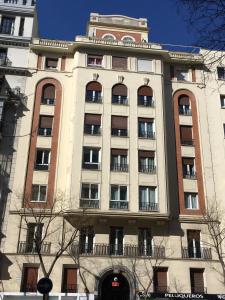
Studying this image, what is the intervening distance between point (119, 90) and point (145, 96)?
7.34 ft

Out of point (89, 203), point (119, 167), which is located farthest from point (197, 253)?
point (89, 203)

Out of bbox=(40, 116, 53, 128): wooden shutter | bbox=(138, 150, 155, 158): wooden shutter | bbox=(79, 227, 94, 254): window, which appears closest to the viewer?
bbox=(79, 227, 94, 254): window

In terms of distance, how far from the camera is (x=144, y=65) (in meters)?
32.5

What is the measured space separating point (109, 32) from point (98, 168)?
15.5 m

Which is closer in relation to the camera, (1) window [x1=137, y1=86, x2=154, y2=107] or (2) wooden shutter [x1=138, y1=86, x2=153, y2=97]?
(1) window [x1=137, y1=86, x2=154, y2=107]

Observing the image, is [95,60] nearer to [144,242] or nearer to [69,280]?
[144,242]

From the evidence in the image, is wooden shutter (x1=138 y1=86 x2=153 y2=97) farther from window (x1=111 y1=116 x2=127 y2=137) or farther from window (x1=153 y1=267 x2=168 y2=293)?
window (x1=153 y1=267 x2=168 y2=293)

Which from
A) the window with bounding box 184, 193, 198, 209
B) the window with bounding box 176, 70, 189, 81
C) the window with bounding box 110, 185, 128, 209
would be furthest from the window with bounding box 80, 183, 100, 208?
the window with bounding box 176, 70, 189, 81

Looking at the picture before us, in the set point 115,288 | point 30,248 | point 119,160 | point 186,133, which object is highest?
point 186,133

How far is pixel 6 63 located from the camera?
3178 centimetres

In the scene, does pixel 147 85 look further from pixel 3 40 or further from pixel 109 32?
pixel 3 40

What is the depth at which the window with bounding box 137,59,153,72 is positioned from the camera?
106 ft

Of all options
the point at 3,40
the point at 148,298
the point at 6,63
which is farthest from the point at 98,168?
the point at 3,40

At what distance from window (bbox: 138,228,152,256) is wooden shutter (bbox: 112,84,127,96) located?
11298mm
